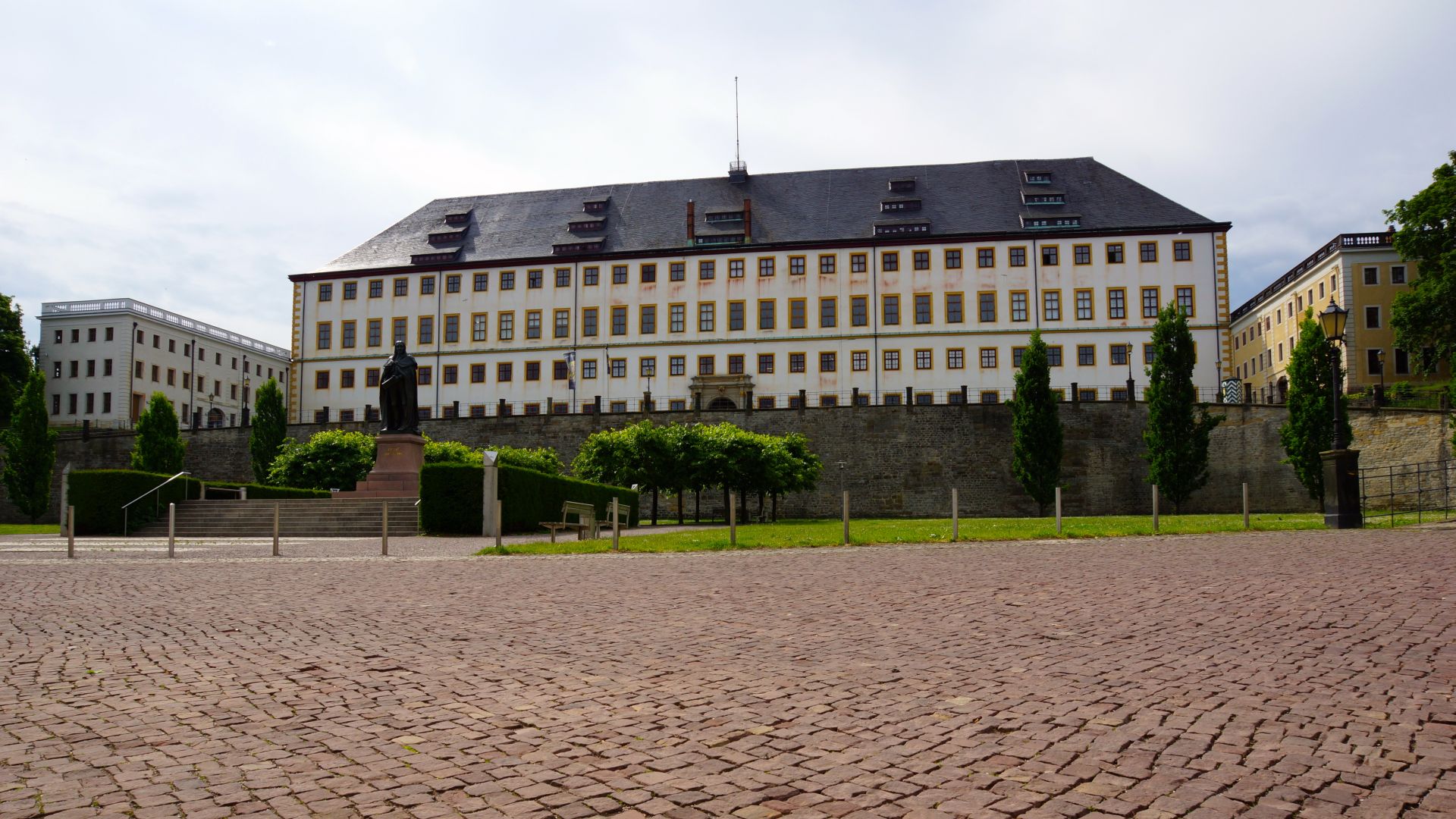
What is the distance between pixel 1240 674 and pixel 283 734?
16.2ft

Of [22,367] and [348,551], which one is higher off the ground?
[22,367]

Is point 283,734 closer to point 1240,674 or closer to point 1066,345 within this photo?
point 1240,674

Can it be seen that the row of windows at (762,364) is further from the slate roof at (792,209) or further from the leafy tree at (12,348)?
the leafy tree at (12,348)

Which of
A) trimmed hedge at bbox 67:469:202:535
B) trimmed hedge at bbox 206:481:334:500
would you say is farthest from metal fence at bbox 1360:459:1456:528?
trimmed hedge at bbox 206:481:334:500

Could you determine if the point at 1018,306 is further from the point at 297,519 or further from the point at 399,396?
the point at 297,519

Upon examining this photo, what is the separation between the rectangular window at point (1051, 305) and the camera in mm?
58969

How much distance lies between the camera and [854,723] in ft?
17.3

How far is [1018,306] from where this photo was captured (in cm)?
5941

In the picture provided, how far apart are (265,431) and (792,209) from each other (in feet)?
99.0

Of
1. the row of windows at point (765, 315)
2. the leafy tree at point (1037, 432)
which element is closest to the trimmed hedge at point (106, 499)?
the leafy tree at point (1037, 432)

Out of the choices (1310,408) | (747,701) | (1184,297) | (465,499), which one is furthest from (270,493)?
(1184,297)

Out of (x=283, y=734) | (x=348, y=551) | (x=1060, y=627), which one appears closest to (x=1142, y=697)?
(x=1060, y=627)

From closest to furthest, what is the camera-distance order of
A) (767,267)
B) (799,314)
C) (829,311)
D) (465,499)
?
(465,499)
(829,311)
(799,314)
(767,267)

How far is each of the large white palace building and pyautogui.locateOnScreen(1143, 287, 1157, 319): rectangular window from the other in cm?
11
